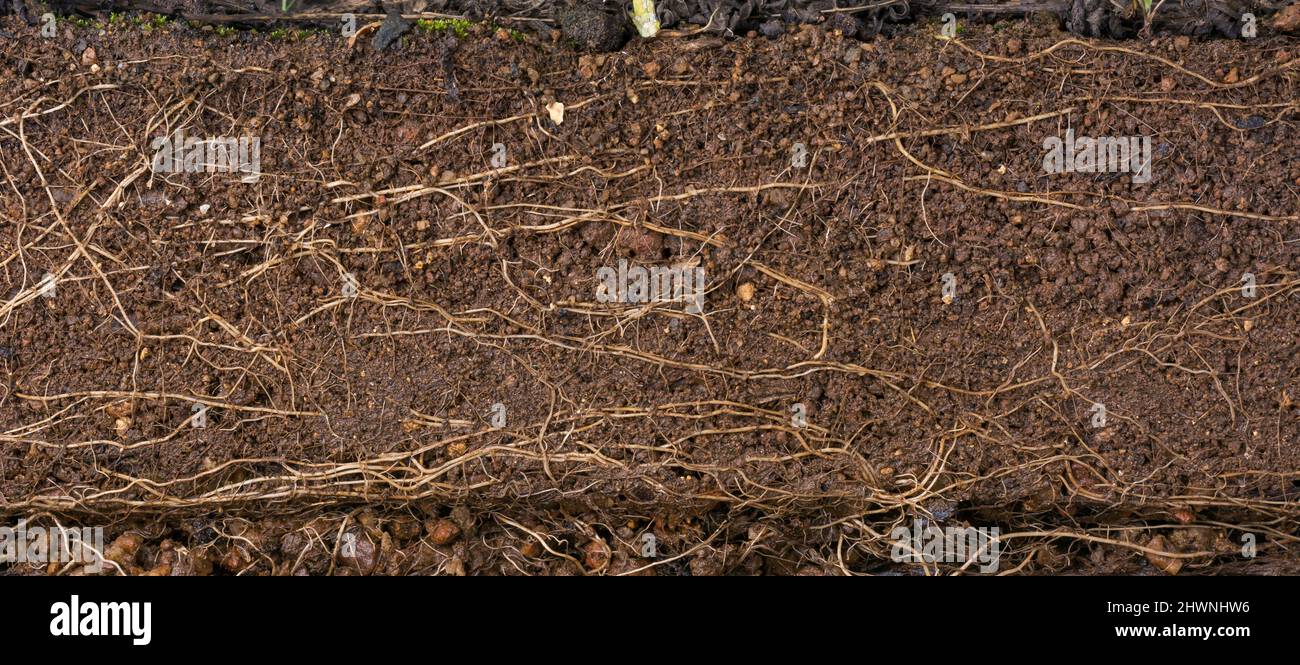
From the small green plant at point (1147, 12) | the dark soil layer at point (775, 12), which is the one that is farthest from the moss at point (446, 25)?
the small green plant at point (1147, 12)

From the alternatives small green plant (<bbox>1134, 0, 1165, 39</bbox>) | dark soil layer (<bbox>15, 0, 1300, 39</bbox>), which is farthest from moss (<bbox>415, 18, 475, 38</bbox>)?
small green plant (<bbox>1134, 0, 1165, 39</bbox>)

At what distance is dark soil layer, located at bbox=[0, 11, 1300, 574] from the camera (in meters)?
1.95

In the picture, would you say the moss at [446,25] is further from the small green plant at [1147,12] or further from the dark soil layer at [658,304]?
the small green plant at [1147,12]

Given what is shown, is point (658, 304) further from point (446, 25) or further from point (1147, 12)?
point (1147, 12)

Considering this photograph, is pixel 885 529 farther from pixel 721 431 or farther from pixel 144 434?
pixel 144 434

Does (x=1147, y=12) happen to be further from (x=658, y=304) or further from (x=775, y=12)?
(x=658, y=304)

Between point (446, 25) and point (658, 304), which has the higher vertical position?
point (446, 25)

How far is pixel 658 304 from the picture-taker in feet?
6.48

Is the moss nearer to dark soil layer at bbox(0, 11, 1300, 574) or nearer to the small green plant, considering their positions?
dark soil layer at bbox(0, 11, 1300, 574)

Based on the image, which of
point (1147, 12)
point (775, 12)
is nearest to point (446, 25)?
point (775, 12)

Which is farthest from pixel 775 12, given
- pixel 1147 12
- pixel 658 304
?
pixel 1147 12

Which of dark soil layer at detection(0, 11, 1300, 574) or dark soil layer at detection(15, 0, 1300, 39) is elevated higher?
dark soil layer at detection(15, 0, 1300, 39)

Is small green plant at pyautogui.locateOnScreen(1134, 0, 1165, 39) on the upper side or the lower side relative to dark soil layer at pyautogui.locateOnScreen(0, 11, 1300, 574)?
upper

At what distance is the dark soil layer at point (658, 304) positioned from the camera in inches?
76.8
